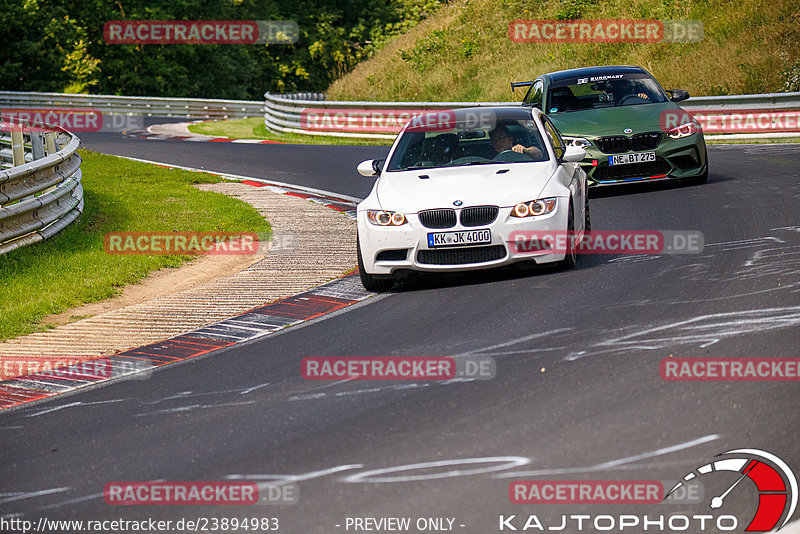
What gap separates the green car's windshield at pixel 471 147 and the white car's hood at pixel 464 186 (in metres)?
0.21

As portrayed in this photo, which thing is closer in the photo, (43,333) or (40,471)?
(40,471)

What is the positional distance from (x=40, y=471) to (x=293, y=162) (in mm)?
16941

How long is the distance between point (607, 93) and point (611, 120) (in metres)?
1.18

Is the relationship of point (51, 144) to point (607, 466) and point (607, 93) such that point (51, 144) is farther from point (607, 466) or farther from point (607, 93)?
point (607, 466)

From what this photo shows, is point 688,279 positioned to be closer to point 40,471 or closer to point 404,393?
point 404,393

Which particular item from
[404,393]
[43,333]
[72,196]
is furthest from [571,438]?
[72,196]

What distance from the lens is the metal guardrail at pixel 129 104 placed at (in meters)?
42.1

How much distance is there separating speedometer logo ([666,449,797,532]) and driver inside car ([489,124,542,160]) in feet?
19.1

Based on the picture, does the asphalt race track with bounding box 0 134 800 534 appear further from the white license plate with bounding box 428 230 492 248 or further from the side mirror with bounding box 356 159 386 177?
the side mirror with bounding box 356 159 386 177

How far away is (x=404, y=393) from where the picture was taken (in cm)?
664

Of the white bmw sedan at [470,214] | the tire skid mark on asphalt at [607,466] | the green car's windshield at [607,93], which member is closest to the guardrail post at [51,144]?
the white bmw sedan at [470,214]

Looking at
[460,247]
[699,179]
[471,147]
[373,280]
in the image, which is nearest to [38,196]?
[373,280]

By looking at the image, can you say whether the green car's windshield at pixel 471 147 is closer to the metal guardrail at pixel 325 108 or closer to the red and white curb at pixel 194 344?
the red and white curb at pixel 194 344

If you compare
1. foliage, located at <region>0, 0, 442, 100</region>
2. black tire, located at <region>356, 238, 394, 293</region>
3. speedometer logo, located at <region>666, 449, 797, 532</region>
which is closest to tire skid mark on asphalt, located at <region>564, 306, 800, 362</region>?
speedometer logo, located at <region>666, 449, 797, 532</region>
